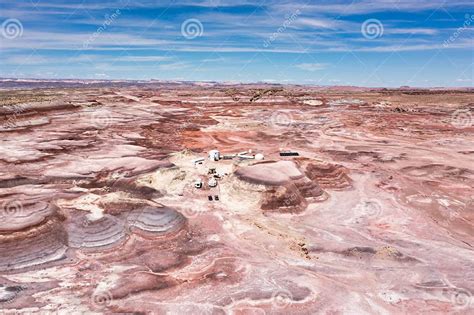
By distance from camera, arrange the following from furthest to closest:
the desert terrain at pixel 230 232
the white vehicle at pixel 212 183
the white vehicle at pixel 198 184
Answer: the white vehicle at pixel 212 183, the white vehicle at pixel 198 184, the desert terrain at pixel 230 232

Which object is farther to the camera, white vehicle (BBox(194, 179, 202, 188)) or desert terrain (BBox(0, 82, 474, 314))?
white vehicle (BBox(194, 179, 202, 188))

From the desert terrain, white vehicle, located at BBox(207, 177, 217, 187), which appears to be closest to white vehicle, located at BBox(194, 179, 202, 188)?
the desert terrain

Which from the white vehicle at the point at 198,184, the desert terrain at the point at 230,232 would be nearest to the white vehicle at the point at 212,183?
the desert terrain at the point at 230,232

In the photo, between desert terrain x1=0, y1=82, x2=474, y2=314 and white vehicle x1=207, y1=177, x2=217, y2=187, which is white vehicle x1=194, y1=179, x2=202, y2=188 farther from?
white vehicle x1=207, y1=177, x2=217, y2=187

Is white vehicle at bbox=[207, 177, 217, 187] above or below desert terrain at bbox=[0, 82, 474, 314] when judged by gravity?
above

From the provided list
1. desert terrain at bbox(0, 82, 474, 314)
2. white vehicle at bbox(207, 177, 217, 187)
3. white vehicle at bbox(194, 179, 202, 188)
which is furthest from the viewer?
white vehicle at bbox(207, 177, 217, 187)

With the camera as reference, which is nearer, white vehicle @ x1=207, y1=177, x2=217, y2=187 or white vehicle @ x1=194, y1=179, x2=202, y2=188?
white vehicle @ x1=194, y1=179, x2=202, y2=188

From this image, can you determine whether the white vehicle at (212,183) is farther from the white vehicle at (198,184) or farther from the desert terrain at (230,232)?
the white vehicle at (198,184)

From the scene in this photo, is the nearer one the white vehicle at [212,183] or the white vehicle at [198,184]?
the white vehicle at [198,184]

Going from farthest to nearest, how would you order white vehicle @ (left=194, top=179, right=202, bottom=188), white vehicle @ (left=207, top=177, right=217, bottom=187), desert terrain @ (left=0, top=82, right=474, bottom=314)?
1. white vehicle @ (left=207, top=177, right=217, bottom=187)
2. white vehicle @ (left=194, top=179, right=202, bottom=188)
3. desert terrain @ (left=0, top=82, right=474, bottom=314)
